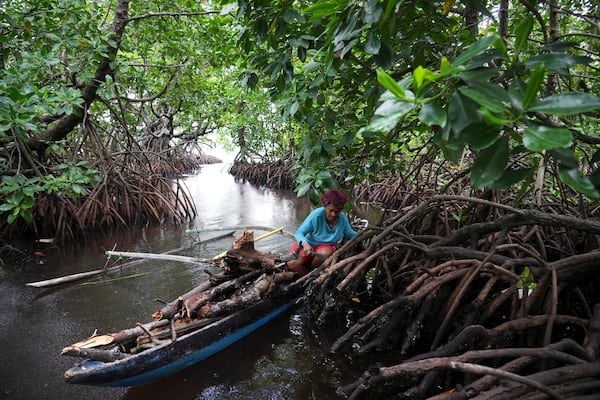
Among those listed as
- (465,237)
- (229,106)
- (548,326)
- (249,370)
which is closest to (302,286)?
(249,370)

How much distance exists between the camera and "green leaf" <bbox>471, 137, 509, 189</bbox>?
0.92 meters

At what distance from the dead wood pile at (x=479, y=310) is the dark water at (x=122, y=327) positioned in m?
0.31

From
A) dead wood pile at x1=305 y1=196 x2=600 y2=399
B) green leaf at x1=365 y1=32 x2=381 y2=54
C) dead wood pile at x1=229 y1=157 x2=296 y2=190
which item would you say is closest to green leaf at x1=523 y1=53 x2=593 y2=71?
green leaf at x1=365 y1=32 x2=381 y2=54

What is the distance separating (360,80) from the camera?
2.42m

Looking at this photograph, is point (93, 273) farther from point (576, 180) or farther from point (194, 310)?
point (576, 180)

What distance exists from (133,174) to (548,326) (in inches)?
270

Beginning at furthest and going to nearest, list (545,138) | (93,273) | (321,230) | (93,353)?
(93,273) → (321,230) → (93,353) → (545,138)

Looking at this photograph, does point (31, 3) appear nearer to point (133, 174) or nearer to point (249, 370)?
point (133, 174)

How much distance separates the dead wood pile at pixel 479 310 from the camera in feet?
4.93

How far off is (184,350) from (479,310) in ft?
6.25

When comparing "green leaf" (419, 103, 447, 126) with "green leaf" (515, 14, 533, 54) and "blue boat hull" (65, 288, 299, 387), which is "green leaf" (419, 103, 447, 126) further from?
"blue boat hull" (65, 288, 299, 387)

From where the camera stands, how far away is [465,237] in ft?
8.59

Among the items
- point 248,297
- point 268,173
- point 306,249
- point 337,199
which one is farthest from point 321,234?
point 268,173

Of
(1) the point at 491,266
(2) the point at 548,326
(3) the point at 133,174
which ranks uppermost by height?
(3) the point at 133,174
